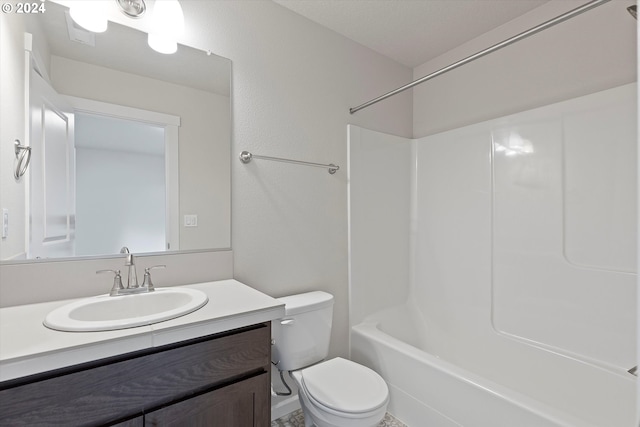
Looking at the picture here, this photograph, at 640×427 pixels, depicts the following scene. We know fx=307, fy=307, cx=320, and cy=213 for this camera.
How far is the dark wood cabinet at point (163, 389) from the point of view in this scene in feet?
2.46

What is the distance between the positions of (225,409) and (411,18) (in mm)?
2260

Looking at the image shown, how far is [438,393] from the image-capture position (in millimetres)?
1545

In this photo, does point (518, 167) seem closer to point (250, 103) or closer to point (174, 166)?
point (250, 103)

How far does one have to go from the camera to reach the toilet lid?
1.32 m

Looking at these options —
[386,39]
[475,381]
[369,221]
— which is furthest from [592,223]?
[386,39]

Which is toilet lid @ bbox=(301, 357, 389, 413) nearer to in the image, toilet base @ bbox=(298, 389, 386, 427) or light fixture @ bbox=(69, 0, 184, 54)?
toilet base @ bbox=(298, 389, 386, 427)

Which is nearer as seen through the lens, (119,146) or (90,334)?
(90,334)

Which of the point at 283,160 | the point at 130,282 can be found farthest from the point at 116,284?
the point at 283,160

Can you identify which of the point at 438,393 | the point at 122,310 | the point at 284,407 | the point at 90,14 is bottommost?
the point at 284,407

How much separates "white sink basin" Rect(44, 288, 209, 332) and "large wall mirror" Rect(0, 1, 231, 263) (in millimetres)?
230

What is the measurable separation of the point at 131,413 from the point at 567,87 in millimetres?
2499

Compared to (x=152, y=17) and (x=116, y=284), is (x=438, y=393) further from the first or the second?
(x=152, y=17)

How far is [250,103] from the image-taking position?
1.66m

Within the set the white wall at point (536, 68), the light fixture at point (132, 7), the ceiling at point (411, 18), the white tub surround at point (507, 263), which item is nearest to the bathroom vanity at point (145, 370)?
the white tub surround at point (507, 263)
